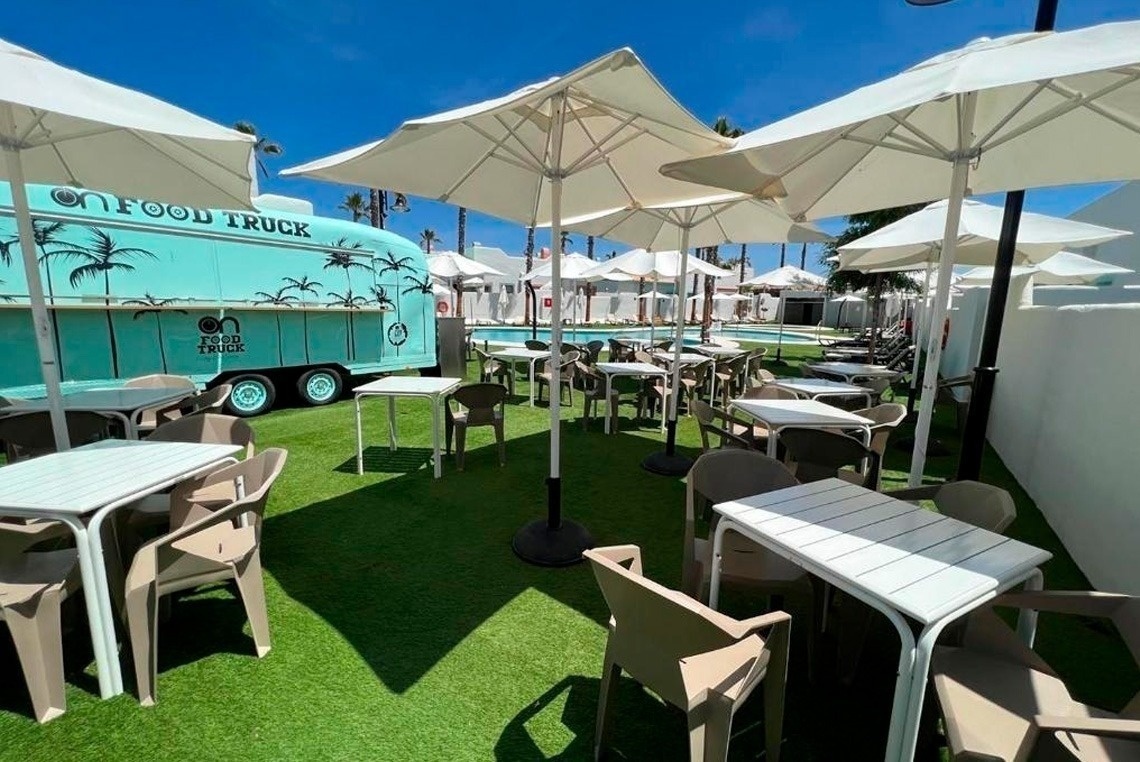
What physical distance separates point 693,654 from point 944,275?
103 inches

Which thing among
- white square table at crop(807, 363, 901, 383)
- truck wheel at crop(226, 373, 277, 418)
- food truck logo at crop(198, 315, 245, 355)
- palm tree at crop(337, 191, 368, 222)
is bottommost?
truck wheel at crop(226, 373, 277, 418)

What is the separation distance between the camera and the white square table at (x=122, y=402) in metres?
3.68

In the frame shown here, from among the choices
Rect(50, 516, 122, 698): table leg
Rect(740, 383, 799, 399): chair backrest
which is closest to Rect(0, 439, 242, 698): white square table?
Rect(50, 516, 122, 698): table leg

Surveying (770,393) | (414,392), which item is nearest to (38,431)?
(414,392)

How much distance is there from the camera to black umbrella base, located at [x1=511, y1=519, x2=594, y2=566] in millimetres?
3191

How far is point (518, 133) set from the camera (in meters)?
3.20

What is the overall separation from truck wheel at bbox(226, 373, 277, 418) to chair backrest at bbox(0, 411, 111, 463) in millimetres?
3509

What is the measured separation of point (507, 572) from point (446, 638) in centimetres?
66

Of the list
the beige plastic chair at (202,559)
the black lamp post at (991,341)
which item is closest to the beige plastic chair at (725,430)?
the black lamp post at (991,341)

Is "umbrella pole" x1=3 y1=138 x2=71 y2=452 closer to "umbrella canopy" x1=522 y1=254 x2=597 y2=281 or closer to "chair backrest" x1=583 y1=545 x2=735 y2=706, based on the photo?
"chair backrest" x1=583 y1=545 x2=735 y2=706

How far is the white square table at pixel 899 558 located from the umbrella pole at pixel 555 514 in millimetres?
1397

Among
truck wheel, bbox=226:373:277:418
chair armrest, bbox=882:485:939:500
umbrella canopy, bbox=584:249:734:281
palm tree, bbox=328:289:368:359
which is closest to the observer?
chair armrest, bbox=882:485:939:500

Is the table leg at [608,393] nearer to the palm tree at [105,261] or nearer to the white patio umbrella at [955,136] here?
the white patio umbrella at [955,136]

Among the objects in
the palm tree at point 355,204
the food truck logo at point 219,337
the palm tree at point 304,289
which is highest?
the palm tree at point 355,204
